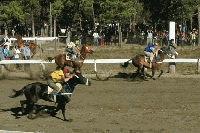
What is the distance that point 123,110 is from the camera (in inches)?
492

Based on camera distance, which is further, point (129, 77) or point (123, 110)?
point (129, 77)

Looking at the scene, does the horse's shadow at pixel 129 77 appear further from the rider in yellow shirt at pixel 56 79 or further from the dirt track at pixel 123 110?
the rider in yellow shirt at pixel 56 79

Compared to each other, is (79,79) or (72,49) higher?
(72,49)

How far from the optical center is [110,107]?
12.9 m

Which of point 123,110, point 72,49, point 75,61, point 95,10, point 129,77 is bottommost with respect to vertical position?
point 123,110

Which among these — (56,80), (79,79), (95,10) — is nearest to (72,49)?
(56,80)

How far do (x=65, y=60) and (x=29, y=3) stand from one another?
20.6m

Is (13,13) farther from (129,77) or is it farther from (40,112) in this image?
(40,112)

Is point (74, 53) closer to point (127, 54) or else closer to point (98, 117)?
point (98, 117)

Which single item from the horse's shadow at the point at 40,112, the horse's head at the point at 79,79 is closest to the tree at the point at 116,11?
the horse's shadow at the point at 40,112

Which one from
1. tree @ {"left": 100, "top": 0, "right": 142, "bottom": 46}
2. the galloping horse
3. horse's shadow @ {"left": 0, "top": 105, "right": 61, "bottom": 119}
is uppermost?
tree @ {"left": 100, "top": 0, "right": 142, "bottom": 46}

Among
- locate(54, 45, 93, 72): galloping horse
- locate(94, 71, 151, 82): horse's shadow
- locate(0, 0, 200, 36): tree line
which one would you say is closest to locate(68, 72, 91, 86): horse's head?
locate(94, 71, 151, 82): horse's shadow

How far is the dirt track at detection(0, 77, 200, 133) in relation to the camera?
1070 cm

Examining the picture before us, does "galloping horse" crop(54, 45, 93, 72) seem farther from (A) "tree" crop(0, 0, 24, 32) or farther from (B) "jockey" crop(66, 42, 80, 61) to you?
(A) "tree" crop(0, 0, 24, 32)
